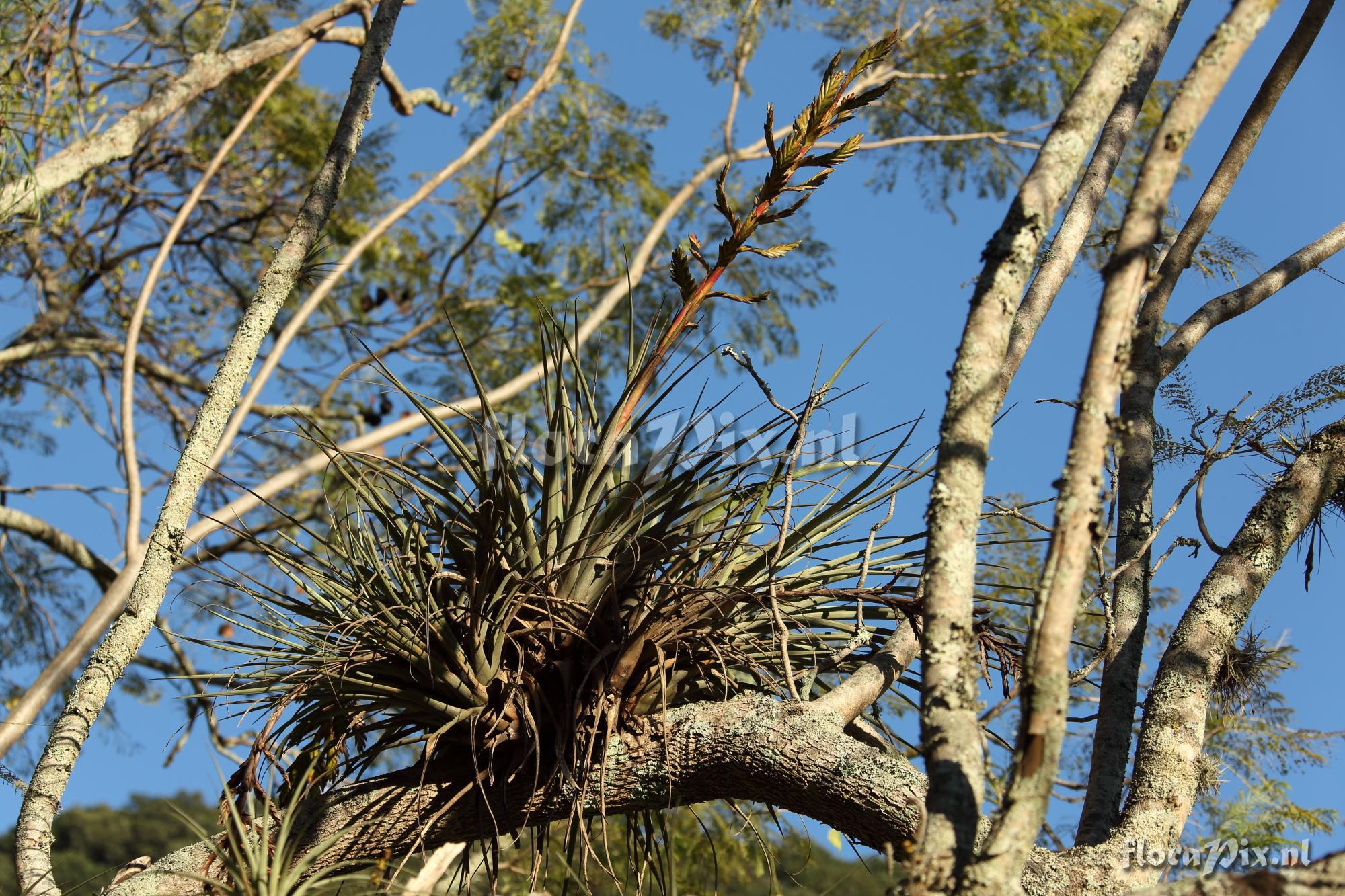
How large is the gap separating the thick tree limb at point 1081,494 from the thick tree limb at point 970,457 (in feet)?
0.23

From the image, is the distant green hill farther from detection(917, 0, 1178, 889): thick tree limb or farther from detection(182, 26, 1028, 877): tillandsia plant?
detection(917, 0, 1178, 889): thick tree limb

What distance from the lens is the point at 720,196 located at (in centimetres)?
267

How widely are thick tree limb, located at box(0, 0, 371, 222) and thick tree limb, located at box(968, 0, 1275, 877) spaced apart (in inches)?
170

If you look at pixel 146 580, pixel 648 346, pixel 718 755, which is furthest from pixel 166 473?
pixel 718 755

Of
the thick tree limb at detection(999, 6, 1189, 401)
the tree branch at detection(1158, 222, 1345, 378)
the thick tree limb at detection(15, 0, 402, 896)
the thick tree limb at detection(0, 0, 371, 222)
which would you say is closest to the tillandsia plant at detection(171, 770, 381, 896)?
the thick tree limb at detection(15, 0, 402, 896)

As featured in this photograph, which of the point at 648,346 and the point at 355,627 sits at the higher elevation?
the point at 648,346

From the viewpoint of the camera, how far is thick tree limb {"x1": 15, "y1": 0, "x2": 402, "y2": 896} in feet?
9.65

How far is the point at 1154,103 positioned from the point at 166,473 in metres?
8.73

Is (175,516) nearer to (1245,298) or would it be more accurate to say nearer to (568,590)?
(568,590)

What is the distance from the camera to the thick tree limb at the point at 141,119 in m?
4.78

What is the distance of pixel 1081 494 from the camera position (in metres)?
1.60

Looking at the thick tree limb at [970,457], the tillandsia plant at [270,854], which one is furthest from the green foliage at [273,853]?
the thick tree limb at [970,457]

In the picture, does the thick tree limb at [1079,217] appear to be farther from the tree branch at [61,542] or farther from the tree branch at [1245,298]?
the tree branch at [61,542]

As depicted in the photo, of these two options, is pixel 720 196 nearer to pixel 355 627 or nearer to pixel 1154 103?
pixel 355 627
